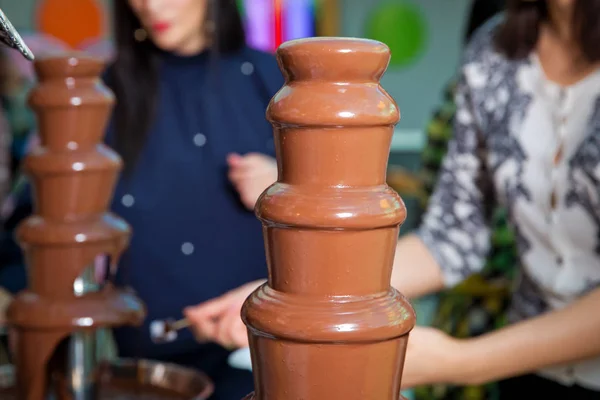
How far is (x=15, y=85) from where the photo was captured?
10.0ft

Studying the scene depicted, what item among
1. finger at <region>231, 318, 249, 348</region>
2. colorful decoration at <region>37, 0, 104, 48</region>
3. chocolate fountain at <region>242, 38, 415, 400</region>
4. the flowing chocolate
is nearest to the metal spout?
chocolate fountain at <region>242, 38, 415, 400</region>

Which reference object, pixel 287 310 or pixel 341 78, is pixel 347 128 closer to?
pixel 341 78

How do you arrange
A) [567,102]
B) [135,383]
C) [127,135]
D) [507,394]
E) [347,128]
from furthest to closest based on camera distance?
[127,135] → [507,394] → [567,102] → [135,383] → [347,128]

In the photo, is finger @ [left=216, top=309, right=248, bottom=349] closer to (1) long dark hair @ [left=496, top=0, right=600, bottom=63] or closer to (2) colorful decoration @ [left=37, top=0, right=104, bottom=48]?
(1) long dark hair @ [left=496, top=0, right=600, bottom=63]

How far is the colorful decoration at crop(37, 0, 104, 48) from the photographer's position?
4.87m

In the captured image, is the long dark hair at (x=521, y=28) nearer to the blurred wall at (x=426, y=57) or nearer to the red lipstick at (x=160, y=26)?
the red lipstick at (x=160, y=26)

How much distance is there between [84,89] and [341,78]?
48 cm

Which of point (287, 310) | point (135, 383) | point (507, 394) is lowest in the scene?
point (507, 394)

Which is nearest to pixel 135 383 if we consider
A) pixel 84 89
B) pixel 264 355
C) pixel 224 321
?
pixel 224 321

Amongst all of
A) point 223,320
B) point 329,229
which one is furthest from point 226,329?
point 329,229

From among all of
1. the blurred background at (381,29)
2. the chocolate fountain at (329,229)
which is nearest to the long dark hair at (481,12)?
the chocolate fountain at (329,229)

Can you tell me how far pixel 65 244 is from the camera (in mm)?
1013

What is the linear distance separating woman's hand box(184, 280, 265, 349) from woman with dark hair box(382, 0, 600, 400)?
0.95ft

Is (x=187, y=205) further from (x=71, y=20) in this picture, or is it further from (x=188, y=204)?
(x=71, y=20)
